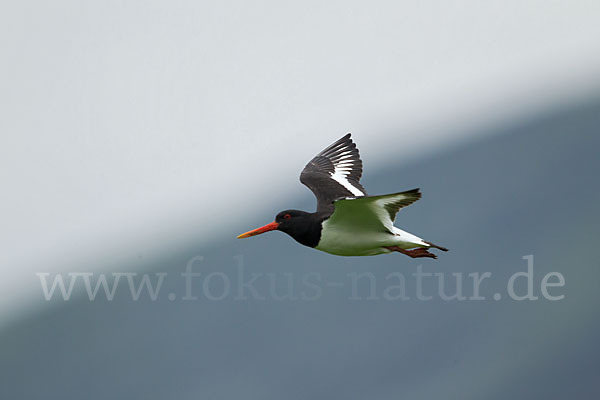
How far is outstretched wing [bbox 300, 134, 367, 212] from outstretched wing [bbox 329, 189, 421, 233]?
1309 mm

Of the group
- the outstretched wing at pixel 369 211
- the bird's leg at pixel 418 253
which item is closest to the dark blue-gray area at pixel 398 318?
the bird's leg at pixel 418 253

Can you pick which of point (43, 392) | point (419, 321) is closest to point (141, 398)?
point (43, 392)

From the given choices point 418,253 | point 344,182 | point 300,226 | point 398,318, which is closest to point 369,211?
point 300,226

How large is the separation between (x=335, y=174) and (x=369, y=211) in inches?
132

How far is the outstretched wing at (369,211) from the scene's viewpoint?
10756 mm

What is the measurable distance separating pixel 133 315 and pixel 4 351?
25195 millimetres

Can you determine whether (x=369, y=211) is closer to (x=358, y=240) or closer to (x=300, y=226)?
(x=358, y=240)

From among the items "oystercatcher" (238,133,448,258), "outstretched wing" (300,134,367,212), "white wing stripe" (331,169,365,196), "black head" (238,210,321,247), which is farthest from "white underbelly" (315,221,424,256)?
"white wing stripe" (331,169,365,196)

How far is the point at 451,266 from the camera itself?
169 metres

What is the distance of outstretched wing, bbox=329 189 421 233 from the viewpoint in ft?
35.3

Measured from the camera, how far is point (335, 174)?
14.6 m

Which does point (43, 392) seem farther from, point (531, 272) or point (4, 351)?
point (531, 272)

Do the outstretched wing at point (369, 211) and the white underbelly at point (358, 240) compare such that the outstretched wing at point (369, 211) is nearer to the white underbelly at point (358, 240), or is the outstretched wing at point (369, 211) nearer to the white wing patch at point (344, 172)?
the white underbelly at point (358, 240)

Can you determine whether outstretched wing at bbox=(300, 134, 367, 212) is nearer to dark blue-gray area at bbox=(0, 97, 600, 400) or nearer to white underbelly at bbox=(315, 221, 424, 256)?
white underbelly at bbox=(315, 221, 424, 256)
